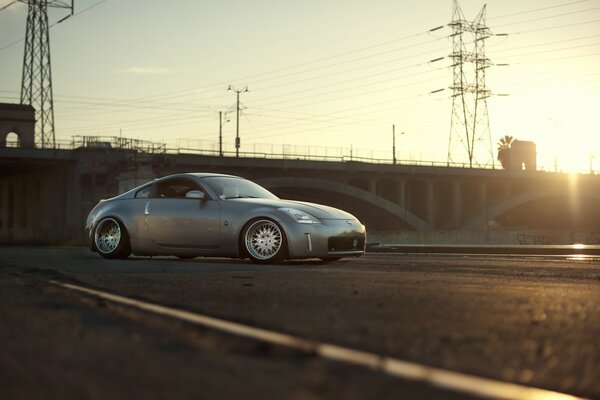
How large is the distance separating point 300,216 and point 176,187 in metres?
2.38

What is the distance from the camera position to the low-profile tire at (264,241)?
10.2 metres

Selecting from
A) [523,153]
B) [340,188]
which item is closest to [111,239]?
[340,188]

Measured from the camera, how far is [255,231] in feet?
34.1

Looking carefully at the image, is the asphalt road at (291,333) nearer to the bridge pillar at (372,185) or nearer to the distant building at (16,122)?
the bridge pillar at (372,185)

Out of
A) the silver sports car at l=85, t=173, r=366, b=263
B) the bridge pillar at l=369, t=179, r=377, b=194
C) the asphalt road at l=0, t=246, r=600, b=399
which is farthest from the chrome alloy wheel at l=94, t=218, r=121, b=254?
the bridge pillar at l=369, t=179, r=377, b=194

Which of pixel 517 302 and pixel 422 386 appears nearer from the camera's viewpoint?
pixel 422 386

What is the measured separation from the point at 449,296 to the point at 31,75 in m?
59.4

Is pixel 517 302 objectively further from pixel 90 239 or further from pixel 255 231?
pixel 90 239

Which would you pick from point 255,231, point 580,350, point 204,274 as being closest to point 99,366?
point 580,350

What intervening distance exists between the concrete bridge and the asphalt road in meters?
37.7

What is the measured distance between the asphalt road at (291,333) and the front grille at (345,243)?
3.71 m

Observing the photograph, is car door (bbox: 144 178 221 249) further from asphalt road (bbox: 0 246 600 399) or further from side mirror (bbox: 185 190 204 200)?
asphalt road (bbox: 0 246 600 399)

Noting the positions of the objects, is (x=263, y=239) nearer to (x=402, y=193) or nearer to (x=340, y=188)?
(x=340, y=188)

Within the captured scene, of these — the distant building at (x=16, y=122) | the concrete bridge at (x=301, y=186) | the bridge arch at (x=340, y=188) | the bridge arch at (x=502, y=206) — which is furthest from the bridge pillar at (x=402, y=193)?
the distant building at (x=16, y=122)
